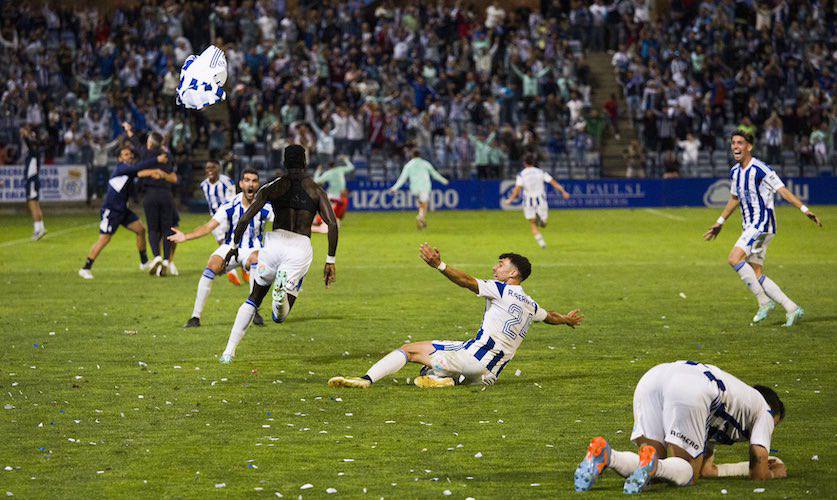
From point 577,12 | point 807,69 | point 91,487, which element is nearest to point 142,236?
point 91,487

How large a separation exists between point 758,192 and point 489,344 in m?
6.10

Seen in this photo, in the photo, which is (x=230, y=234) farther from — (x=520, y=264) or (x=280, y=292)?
(x=520, y=264)

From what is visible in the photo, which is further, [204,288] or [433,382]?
[204,288]

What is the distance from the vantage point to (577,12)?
143 feet

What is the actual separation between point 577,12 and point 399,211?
411 inches

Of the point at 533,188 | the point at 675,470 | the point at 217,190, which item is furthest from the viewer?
the point at 533,188

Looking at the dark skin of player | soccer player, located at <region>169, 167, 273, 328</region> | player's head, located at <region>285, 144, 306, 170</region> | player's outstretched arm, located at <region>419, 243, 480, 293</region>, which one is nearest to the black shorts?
soccer player, located at <region>169, 167, 273, 328</region>

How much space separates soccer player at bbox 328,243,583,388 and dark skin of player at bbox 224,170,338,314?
1.25 m

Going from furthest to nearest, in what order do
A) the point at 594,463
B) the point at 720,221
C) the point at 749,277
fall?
the point at 720,221
the point at 749,277
the point at 594,463

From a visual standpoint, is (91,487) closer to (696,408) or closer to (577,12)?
(696,408)

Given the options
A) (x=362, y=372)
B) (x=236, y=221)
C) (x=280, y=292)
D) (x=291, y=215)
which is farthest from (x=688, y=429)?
(x=236, y=221)

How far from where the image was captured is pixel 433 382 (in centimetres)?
1120

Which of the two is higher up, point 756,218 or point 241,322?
point 756,218

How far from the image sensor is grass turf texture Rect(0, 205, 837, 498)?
8.27 m
